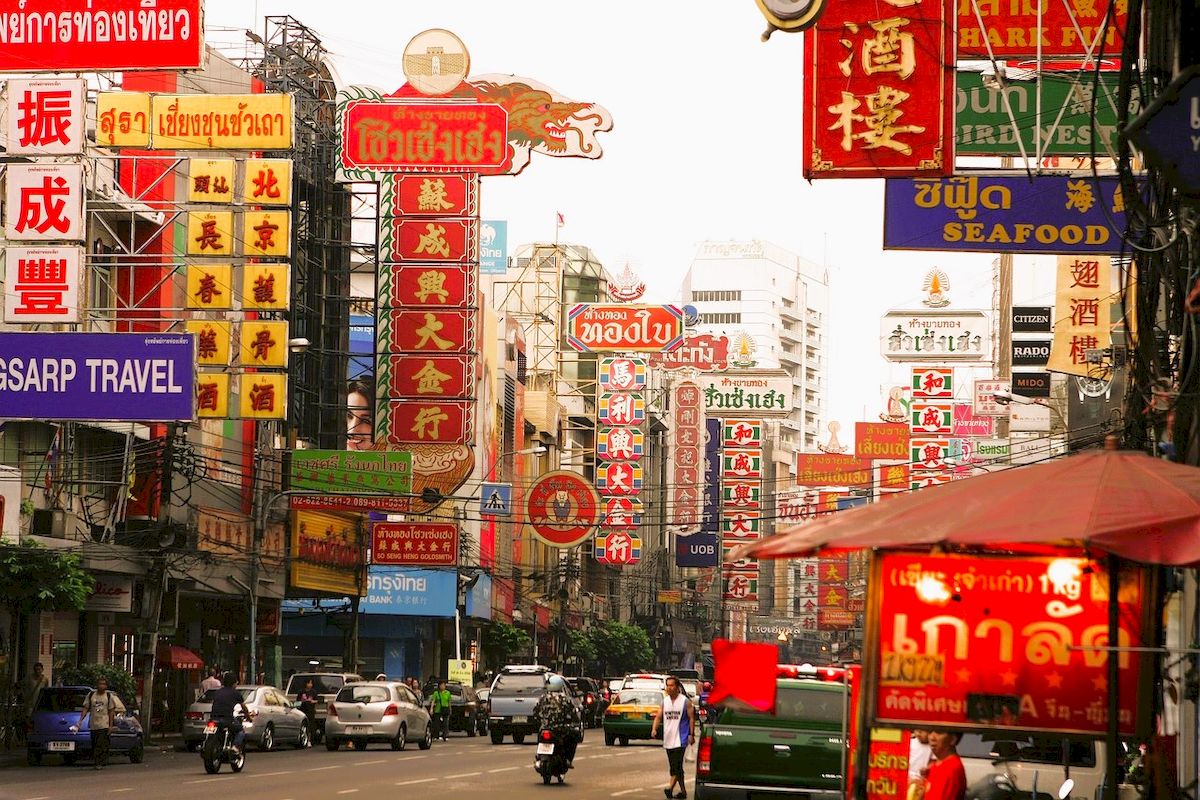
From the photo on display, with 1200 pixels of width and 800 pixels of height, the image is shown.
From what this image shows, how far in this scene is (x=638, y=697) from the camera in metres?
44.2

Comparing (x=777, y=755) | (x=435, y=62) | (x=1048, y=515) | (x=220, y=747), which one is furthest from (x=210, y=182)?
(x=1048, y=515)

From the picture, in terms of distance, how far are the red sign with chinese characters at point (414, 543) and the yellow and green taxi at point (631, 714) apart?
6375 mm

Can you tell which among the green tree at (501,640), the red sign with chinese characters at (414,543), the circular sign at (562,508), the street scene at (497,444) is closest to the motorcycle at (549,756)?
the street scene at (497,444)

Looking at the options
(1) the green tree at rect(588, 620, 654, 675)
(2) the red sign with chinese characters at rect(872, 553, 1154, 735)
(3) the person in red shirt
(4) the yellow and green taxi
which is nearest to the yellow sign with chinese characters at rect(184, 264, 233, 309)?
(4) the yellow and green taxi

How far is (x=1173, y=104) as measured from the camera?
29.5 ft

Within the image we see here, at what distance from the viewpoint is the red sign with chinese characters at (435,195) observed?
43.8 m

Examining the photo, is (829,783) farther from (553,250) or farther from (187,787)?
(553,250)

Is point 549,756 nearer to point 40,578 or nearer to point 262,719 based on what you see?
point 40,578

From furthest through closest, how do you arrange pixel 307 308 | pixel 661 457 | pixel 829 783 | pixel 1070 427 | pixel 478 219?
pixel 661 457 → pixel 307 308 → pixel 478 219 → pixel 1070 427 → pixel 829 783

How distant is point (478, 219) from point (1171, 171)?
118ft

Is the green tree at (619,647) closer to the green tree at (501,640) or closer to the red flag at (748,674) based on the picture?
the green tree at (501,640)

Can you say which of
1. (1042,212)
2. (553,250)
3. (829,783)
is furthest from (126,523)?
(553,250)

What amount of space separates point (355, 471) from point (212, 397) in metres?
5.72

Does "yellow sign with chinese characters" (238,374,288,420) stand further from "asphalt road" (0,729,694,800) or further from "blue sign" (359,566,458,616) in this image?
"blue sign" (359,566,458,616)
